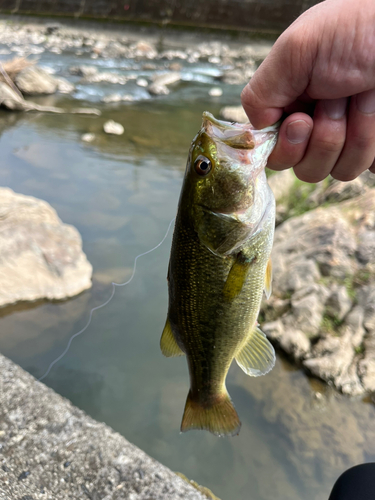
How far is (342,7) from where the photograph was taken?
3.64 feet

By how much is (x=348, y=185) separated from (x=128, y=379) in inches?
154

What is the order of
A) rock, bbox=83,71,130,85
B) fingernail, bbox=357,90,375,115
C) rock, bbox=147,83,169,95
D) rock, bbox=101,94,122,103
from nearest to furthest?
fingernail, bbox=357,90,375,115
rock, bbox=101,94,122,103
rock, bbox=147,83,169,95
rock, bbox=83,71,130,85

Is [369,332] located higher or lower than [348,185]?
lower

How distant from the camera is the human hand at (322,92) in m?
1.13

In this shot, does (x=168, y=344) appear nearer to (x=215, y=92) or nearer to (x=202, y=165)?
(x=202, y=165)

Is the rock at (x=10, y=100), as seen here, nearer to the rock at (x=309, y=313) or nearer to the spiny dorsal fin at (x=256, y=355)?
the rock at (x=309, y=313)

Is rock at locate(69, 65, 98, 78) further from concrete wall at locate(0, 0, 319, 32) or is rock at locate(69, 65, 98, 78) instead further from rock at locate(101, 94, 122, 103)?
concrete wall at locate(0, 0, 319, 32)

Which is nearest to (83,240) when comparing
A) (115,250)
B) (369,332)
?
(115,250)

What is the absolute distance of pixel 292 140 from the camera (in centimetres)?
139

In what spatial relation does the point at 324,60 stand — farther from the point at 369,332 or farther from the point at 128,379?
the point at 128,379

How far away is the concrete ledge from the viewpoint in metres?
2.00

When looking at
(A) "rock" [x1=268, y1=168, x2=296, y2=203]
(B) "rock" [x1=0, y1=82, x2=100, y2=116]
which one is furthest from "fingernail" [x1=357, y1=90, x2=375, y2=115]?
(B) "rock" [x1=0, y1=82, x2=100, y2=116]

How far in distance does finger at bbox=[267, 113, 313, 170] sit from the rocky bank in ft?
7.87

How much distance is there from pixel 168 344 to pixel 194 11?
22924 millimetres
